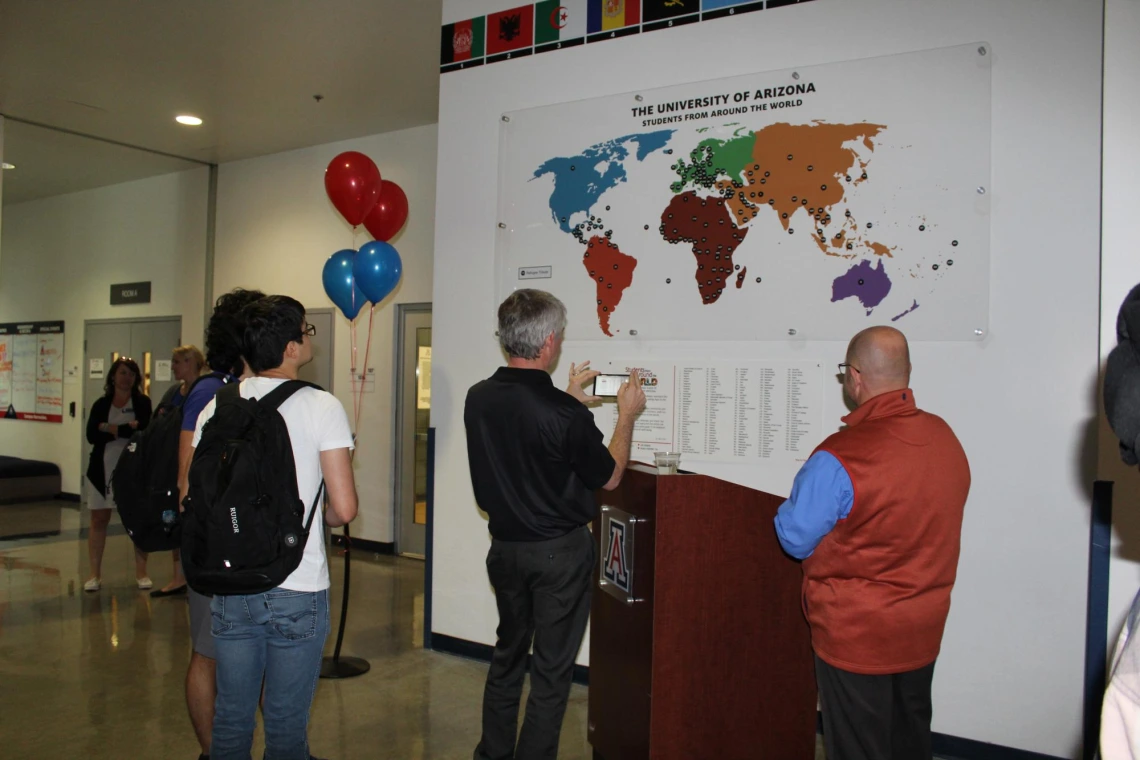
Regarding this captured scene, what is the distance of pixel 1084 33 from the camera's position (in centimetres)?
275

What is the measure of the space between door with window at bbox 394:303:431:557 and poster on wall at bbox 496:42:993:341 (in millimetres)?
2789

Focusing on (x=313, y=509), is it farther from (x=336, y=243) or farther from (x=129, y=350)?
(x=129, y=350)

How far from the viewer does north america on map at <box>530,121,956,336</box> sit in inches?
121

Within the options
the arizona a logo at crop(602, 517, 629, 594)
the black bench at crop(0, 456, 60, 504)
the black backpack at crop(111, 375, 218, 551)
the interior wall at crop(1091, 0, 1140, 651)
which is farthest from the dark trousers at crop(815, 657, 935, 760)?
the black bench at crop(0, 456, 60, 504)

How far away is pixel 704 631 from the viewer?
2.19 meters

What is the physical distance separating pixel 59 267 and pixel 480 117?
7.87m

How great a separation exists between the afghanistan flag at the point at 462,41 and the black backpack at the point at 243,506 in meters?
2.81

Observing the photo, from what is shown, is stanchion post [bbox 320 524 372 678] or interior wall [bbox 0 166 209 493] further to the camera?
interior wall [bbox 0 166 209 493]

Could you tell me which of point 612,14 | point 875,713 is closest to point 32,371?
point 612,14

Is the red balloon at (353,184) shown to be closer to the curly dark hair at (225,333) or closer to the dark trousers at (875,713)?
the curly dark hair at (225,333)

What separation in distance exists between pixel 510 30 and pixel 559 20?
0.96 feet

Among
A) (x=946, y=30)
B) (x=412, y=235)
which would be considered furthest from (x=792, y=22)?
(x=412, y=235)

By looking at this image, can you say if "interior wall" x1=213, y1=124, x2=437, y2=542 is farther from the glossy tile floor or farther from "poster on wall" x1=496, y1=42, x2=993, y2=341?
"poster on wall" x1=496, y1=42, x2=993, y2=341

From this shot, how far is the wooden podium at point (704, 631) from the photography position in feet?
7.06
